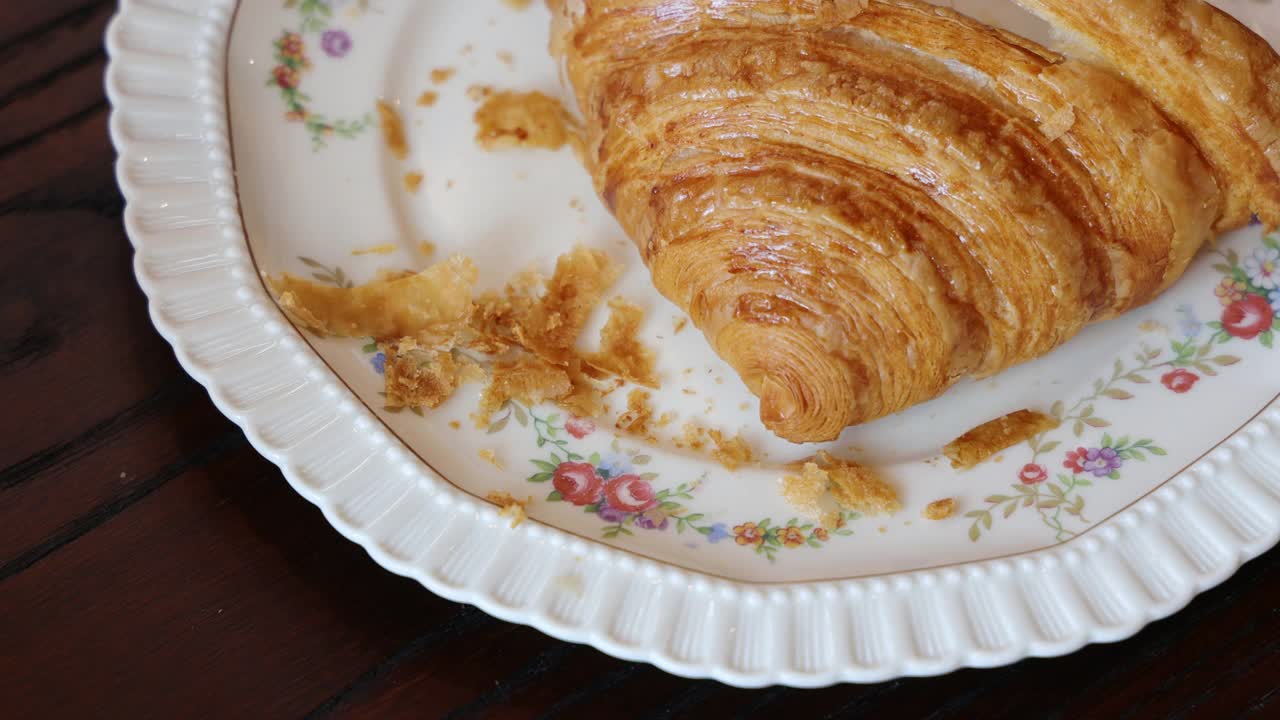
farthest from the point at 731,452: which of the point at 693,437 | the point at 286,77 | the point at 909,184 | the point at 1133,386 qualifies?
the point at 286,77

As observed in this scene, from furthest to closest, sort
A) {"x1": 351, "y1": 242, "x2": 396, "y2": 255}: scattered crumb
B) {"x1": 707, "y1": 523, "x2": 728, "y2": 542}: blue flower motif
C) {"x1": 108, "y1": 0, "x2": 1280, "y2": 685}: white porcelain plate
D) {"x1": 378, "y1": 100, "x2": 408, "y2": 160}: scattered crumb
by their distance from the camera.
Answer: {"x1": 378, "y1": 100, "x2": 408, "y2": 160}: scattered crumb
{"x1": 351, "y1": 242, "x2": 396, "y2": 255}: scattered crumb
{"x1": 707, "y1": 523, "x2": 728, "y2": 542}: blue flower motif
{"x1": 108, "y1": 0, "x2": 1280, "y2": 685}: white porcelain plate

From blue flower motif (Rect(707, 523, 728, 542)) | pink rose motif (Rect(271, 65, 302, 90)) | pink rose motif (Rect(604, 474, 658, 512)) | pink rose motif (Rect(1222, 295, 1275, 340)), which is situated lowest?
pink rose motif (Rect(604, 474, 658, 512))

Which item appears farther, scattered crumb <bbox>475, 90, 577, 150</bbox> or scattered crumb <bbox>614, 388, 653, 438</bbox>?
scattered crumb <bbox>475, 90, 577, 150</bbox>

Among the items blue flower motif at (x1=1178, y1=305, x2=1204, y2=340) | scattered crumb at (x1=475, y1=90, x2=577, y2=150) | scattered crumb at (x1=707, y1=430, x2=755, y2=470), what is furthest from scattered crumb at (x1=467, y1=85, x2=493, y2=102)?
blue flower motif at (x1=1178, y1=305, x2=1204, y2=340)

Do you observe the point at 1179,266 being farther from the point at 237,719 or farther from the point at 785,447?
the point at 237,719

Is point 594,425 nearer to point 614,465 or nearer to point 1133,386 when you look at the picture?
point 614,465

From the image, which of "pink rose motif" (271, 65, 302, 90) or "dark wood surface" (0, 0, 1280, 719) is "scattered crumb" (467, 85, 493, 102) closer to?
"pink rose motif" (271, 65, 302, 90)
